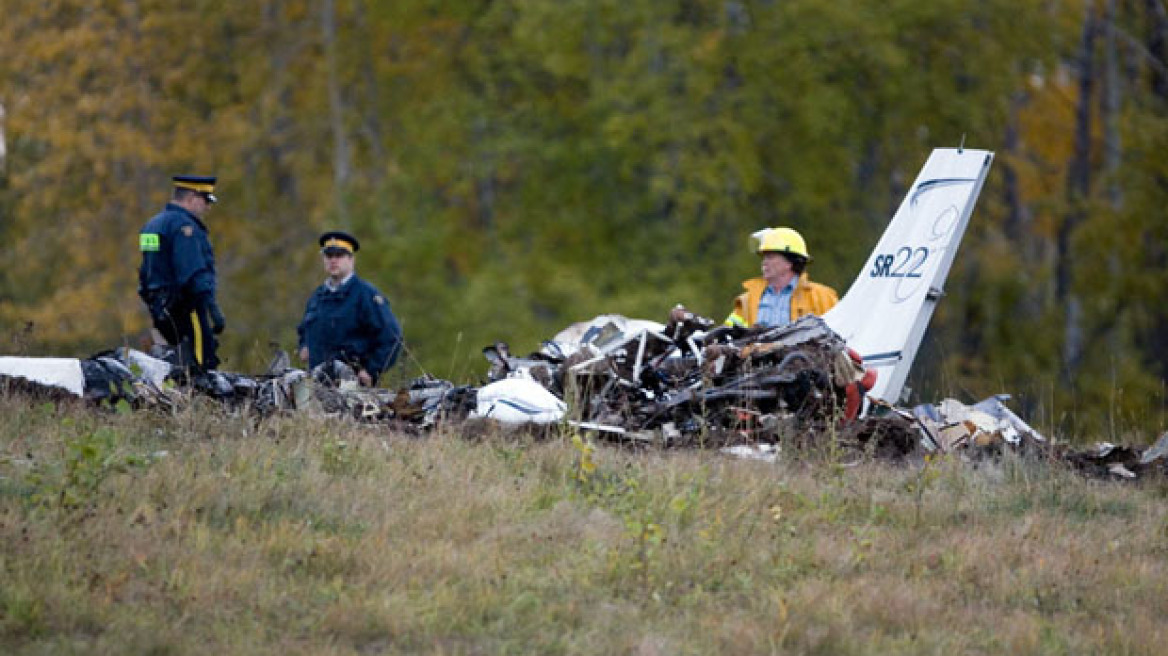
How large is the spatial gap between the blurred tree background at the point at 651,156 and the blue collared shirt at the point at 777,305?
784 cm

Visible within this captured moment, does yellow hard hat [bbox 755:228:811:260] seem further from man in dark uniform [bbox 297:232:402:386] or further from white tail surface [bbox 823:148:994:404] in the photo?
man in dark uniform [bbox 297:232:402:386]

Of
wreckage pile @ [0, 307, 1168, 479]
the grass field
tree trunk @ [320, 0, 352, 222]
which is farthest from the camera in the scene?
tree trunk @ [320, 0, 352, 222]

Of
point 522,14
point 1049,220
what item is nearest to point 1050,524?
point 522,14

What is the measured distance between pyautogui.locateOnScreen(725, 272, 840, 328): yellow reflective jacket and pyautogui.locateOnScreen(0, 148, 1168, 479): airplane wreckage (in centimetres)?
16

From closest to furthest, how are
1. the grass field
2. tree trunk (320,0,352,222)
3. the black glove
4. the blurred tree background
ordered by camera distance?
1. the grass field
2. the black glove
3. the blurred tree background
4. tree trunk (320,0,352,222)

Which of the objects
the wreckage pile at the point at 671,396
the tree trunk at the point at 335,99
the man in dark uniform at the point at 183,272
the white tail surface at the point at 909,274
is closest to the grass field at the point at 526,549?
the wreckage pile at the point at 671,396

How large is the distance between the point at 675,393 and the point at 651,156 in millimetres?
13419

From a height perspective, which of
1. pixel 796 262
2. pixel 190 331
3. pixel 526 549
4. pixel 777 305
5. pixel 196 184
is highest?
pixel 196 184

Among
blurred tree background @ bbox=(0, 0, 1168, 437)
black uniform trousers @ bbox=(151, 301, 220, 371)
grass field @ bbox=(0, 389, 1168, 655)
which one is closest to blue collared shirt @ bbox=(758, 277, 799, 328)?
grass field @ bbox=(0, 389, 1168, 655)

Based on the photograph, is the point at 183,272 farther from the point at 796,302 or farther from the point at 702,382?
the point at 796,302

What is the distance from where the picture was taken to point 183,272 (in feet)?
36.9

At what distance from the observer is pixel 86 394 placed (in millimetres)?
9414

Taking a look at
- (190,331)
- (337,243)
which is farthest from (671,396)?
(190,331)

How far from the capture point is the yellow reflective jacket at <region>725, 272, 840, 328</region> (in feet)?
35.9
